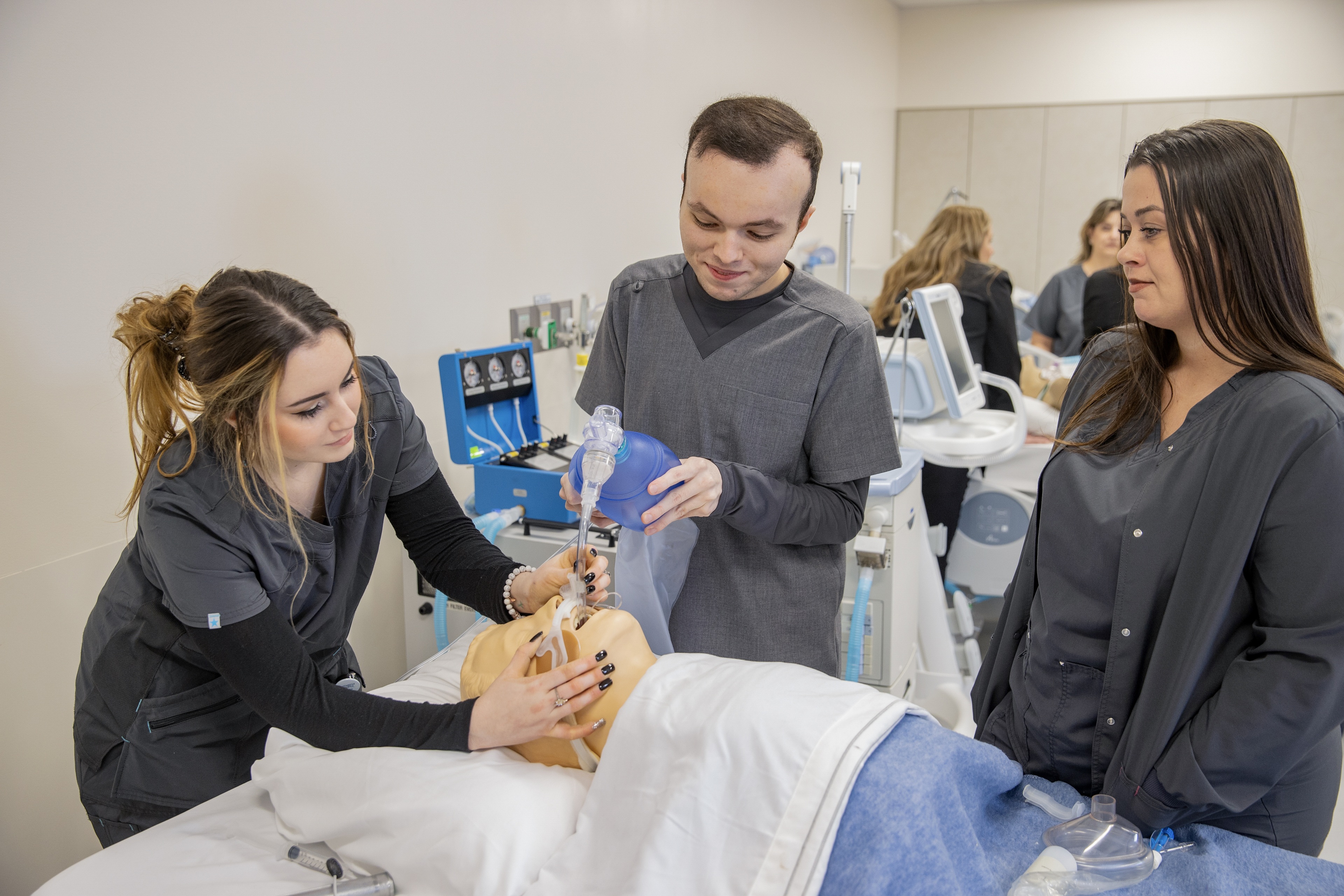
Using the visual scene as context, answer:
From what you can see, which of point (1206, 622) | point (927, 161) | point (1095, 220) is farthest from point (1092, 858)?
point (927, 161)

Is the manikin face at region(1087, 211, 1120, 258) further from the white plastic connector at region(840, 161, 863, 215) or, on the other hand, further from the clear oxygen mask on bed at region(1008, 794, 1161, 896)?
the clear oxygen mask on bed at region(1008, 794, 1161, 896)

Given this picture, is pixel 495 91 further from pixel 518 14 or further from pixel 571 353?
pixel 571 353

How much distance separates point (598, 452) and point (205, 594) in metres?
0.49

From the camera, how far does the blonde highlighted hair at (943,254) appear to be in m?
3.44

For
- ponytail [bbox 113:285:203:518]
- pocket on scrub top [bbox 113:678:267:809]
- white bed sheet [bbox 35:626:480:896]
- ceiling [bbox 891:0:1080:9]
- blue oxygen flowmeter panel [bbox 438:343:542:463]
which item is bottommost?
white bed sheet [bbox 35:626:480:896]

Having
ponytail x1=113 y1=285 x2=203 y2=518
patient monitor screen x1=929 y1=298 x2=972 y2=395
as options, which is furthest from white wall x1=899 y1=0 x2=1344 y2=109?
ponytail x1=113 y1=285 x2=203 y2=518

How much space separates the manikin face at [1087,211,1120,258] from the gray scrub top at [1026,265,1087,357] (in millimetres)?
162

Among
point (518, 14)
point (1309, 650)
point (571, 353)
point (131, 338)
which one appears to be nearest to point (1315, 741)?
point (1309, 650)

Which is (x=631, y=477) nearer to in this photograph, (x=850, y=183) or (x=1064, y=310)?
(x=850, y=183)

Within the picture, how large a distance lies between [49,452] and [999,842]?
1.61 m

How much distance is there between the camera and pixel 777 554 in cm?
145

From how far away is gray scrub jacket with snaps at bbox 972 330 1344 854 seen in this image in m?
1.01

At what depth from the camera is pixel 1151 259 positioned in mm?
1141

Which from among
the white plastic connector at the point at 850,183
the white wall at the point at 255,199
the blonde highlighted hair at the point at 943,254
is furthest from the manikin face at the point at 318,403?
the blonde highlighted hair at the point at 943,254
